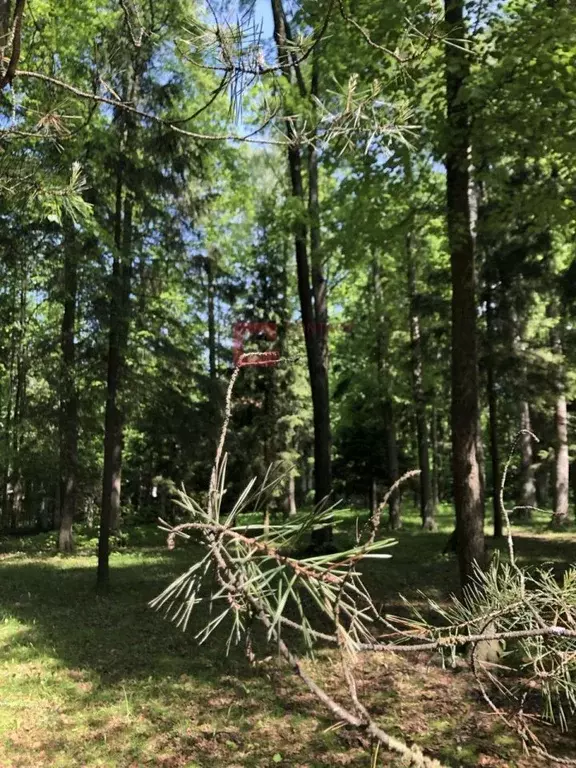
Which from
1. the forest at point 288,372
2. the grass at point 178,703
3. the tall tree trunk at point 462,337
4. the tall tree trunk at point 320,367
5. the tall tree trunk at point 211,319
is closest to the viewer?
the forest at point 288,372

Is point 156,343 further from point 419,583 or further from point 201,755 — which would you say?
point 201,755

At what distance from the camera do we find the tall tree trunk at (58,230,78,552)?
9.16 meters

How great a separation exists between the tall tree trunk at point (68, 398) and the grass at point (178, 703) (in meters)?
4.25

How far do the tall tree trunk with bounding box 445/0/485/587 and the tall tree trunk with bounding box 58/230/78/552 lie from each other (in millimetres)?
5719

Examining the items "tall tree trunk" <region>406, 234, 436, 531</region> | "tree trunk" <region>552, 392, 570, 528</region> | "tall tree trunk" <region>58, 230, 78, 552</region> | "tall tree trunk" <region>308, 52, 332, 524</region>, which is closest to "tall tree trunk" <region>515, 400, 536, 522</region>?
"tree trunk" <region>552, 392, 570, 528</region>

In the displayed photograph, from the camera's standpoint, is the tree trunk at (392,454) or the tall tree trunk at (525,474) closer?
the tall tree trunk at (525,474)

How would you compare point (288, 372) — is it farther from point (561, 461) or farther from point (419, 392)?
point (561, 461)

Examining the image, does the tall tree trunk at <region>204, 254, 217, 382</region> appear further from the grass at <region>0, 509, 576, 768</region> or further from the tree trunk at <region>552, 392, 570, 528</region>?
the tree trunk at <region>552, 392, 570, 528</region>

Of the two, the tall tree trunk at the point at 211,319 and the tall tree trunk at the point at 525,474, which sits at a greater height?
the tall tree trunk at the point at 211,319

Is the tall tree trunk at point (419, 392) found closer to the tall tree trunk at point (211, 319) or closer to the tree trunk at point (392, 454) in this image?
the tree trunk at point (392, 454)

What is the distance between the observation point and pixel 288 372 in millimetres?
20125

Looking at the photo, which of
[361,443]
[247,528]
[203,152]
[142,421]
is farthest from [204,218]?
[247,528]

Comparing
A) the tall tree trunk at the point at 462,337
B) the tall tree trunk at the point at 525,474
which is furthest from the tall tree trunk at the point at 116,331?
the tall tree trunk at the point at 525,474

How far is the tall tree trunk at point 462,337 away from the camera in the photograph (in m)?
6.14
